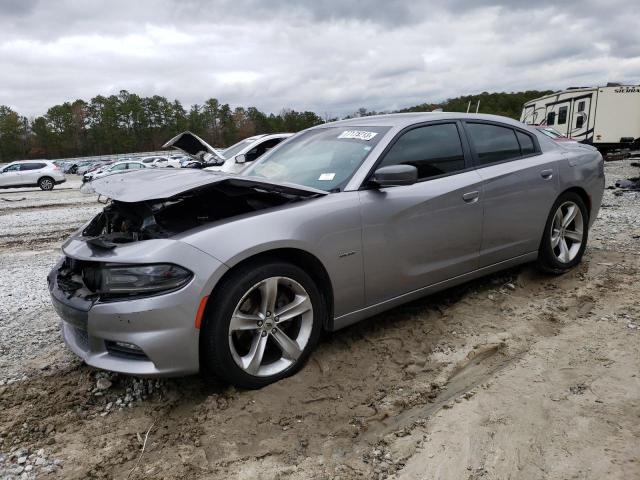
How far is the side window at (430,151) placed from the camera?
3492 millimetres

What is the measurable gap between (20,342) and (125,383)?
52.5 inches

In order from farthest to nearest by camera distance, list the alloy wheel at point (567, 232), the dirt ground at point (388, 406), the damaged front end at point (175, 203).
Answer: the alloy wheel at point (567, 232) → the damaged front end at point (175, 203) → the dirt ground at point (388, 406)

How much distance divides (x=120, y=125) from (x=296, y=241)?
101 metres

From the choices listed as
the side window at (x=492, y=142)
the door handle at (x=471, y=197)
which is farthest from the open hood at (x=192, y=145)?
the door handle at (x=471, y=197)

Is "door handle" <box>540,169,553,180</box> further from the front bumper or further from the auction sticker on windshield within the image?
the front bumper

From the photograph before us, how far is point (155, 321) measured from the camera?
248cm

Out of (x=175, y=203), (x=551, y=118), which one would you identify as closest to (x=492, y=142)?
(x=175, y=203)

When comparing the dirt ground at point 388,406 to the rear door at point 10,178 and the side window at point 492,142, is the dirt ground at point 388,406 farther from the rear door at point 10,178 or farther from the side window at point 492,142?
the rear door at point 10,178

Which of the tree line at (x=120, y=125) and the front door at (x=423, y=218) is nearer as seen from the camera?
the front door at (x=423, y=218)

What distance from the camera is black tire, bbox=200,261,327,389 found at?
102 inches

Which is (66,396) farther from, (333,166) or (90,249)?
(333,166)

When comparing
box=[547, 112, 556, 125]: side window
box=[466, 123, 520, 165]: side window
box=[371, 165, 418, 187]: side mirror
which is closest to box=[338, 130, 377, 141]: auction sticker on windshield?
box=[371, 165, 418, 187]: side mirror

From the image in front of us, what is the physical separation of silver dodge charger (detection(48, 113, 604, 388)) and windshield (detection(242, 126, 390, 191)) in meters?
0.01

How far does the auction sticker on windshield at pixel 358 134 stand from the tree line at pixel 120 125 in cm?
7722
